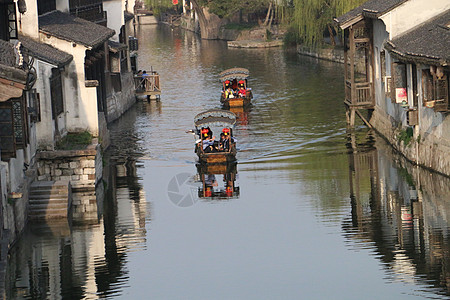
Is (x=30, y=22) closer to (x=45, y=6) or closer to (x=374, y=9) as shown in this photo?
(x=45, y=6)

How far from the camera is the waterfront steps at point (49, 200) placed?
2745cm

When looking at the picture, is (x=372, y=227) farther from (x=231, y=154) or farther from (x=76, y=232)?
(x=231, y=154)

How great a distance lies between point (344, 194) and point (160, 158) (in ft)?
33.9

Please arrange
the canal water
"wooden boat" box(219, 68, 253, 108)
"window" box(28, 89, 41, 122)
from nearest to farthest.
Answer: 1. the canal water
2. "window" box(28, 89, 41, 122)
3. "wooden boat" box(219, 68, 253, 108)

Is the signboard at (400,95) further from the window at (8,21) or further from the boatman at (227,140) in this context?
the window at (8,21)

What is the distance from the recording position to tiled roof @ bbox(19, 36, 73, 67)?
1257 inches

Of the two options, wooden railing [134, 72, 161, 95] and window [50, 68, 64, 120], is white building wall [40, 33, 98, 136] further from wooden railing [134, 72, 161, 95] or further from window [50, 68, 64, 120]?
wooden railing [134, 72, 161, 95]

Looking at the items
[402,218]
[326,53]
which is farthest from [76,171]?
[326,53]

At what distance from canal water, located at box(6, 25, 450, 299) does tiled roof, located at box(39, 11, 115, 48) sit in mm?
4940

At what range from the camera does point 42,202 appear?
27.8m

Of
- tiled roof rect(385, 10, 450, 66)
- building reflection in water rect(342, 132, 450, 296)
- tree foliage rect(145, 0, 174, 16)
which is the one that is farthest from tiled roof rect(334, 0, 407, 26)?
tree foliage rect(145, 0, 174, 16)

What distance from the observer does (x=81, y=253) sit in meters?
24.6

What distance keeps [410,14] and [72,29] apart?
13.2 metres

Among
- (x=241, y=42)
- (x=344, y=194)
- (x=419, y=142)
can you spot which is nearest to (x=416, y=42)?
(x=419, y=142)
